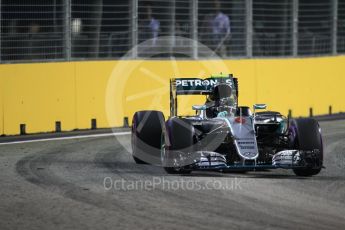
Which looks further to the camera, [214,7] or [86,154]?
[214,7]

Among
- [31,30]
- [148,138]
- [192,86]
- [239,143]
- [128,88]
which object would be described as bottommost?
[148,138]

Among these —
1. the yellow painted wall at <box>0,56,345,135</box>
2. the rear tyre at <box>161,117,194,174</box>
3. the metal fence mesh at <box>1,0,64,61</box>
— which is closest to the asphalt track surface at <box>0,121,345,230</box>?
the rear tyre at <box>161,117,194,174</box>

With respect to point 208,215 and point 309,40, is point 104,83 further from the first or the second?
point 208,215

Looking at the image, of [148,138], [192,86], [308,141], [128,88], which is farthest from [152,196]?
[128,88]

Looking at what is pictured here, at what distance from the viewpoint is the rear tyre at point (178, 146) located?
1313 cm

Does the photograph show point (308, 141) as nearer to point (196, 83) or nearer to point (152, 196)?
point (152, 196)

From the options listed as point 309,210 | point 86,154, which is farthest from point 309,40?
point 309,210

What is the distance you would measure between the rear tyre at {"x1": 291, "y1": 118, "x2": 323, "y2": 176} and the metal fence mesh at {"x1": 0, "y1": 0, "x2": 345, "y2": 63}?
26.2 ft

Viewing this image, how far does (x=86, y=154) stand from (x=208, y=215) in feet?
20.0

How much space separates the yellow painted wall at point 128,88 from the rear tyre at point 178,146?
667cm

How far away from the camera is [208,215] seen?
10.3 m

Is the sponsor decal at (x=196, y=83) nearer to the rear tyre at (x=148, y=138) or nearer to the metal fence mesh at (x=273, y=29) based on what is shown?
the rear tyre at (x=148, y=138)

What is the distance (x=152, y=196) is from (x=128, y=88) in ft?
32.3

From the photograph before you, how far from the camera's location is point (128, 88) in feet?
69.9
